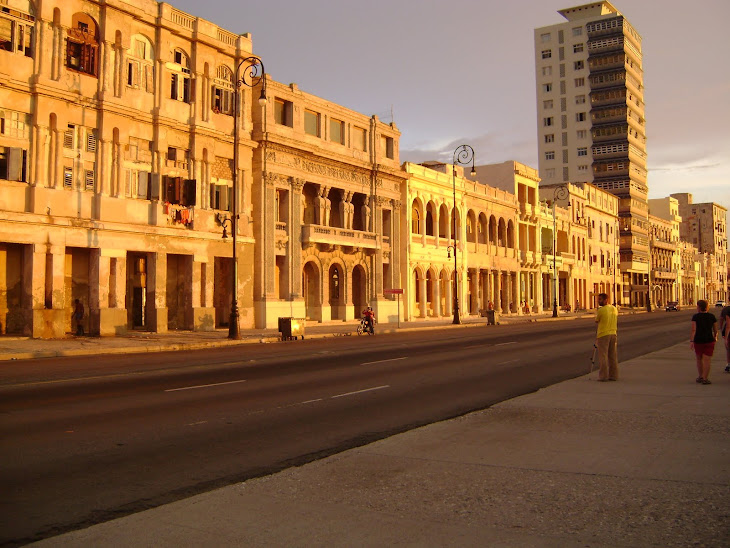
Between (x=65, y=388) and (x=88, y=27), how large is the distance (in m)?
23.6

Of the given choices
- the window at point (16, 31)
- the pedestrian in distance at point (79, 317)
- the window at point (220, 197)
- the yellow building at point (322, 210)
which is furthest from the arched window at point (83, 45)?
the yellow building at point (322, 210)

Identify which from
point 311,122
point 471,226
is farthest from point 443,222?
point 311,122

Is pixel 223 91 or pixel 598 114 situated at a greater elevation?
pixel 598 114

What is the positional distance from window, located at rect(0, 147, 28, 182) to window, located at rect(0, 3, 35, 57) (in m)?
4.15

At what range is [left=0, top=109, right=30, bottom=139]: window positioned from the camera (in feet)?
92.1

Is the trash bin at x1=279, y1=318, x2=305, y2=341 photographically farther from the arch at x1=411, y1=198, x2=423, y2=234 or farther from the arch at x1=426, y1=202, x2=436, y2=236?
the arch at x1=426, y1=202, x2=436, y2=236

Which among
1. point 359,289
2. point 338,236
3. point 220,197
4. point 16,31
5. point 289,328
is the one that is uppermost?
point 16,31

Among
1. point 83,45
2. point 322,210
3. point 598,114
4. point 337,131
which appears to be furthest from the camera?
point 598,114

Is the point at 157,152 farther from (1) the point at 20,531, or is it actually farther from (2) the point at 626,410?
(1) the point at 20,531

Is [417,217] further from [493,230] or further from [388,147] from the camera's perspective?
[493,230]

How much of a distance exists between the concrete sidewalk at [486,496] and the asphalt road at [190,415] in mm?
758

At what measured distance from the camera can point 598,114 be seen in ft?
368

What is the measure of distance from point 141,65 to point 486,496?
32.8 meters

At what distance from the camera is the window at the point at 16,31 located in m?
28.1
